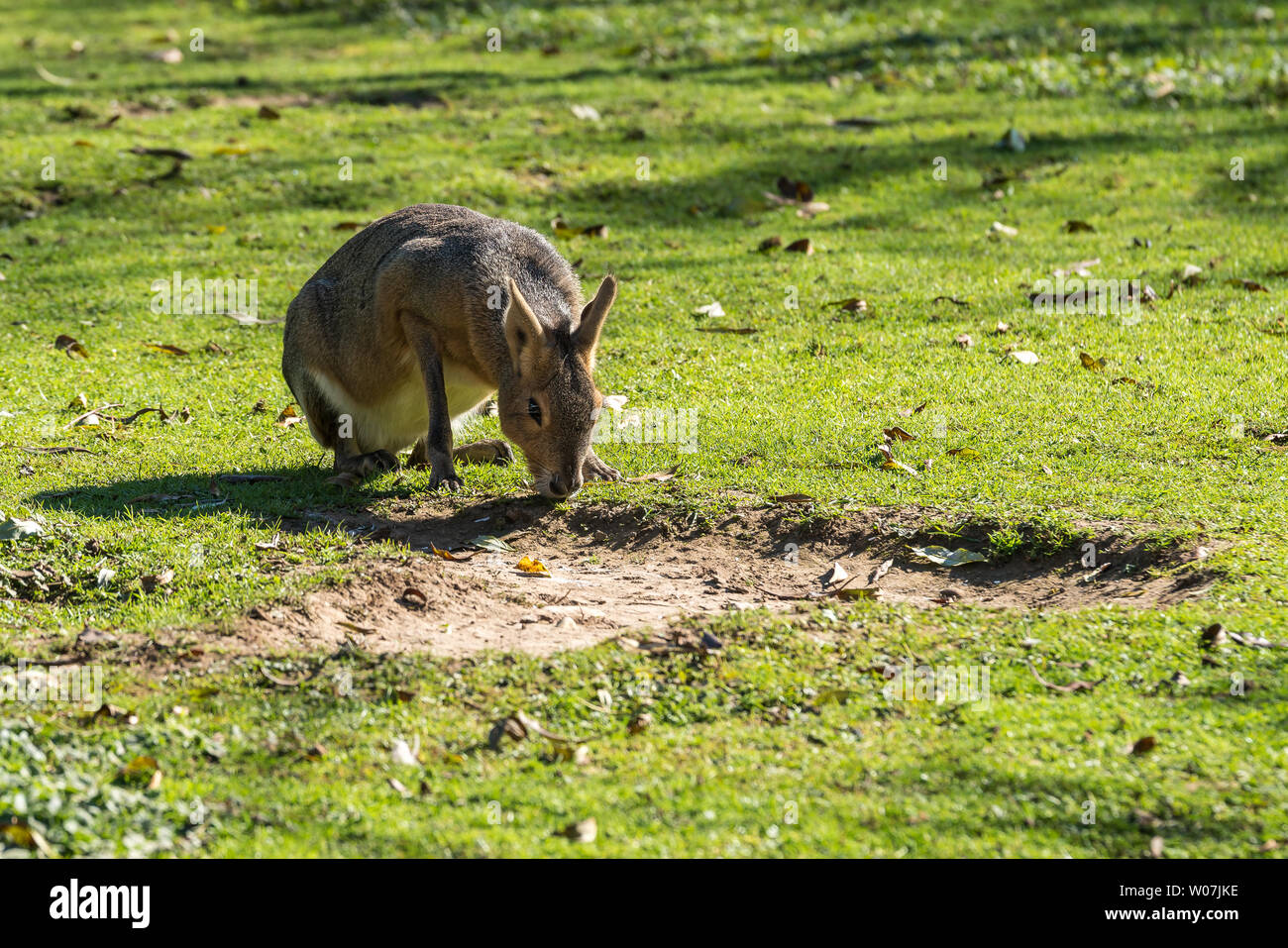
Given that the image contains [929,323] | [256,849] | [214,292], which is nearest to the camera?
[256,849]

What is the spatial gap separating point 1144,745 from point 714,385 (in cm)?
460

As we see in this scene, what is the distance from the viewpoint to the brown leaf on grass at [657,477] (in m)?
7.22

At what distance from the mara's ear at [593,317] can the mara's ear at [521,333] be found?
21cm

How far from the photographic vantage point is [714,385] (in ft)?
28.9

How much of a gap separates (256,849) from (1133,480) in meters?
4.77

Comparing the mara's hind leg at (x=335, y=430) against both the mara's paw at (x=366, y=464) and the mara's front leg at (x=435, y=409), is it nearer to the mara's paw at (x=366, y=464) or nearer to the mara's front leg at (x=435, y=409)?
the mara's paw at (x=366, y=464)

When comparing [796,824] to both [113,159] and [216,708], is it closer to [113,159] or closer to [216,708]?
[216,708]

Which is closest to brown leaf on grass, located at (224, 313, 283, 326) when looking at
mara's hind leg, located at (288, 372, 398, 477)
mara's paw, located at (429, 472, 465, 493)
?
mara's hind leg, located at (288, 372, 398, 477)

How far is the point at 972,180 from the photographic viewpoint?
13.1 metres

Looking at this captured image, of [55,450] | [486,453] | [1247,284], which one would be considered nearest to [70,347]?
[55,450]

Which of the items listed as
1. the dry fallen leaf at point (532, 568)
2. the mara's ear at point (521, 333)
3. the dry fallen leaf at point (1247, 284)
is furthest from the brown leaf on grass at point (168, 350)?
the dry fallen leaf at point (1247, 284)

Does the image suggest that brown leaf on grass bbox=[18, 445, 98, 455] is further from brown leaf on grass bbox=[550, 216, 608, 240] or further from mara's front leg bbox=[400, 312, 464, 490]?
brown leaf on grass bbox=[550, 216, 608, 240]

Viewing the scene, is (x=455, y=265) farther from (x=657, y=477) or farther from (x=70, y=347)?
(x=70, y=347)

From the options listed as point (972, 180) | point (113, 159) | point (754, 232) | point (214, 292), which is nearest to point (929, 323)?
point (754, 232)
